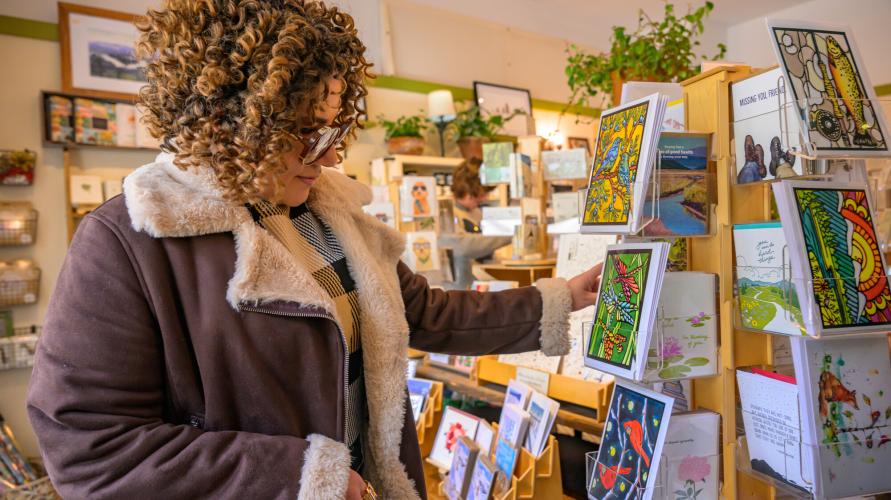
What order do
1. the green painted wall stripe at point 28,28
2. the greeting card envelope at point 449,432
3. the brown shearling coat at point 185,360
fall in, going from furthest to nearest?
the green painted wall stripe at point 28,28 → the greeting card envelope at point 449,432 → the brown shearling coat at point 185,360

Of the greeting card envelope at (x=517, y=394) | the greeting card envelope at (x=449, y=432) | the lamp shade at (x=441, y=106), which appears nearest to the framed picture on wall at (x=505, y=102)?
the lamp shade at (x=441, y=106)

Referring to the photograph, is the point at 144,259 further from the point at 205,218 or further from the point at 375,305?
the point at 375,305

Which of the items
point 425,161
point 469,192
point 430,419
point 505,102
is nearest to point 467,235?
point 469,192

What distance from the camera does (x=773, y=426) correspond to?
3.98 ft

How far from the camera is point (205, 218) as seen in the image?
1085 millimetres

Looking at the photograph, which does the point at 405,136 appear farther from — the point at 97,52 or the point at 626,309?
the point at 626,309

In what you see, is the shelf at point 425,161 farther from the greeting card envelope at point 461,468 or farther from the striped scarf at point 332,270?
the striped scarf at point 332,270

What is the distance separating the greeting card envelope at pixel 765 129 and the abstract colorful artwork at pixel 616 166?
221 mm

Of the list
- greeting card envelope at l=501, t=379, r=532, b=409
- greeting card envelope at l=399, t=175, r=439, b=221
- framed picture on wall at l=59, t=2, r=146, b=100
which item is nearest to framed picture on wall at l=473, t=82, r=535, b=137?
greeting card envelope at l=399, t=175, r=439, b=221

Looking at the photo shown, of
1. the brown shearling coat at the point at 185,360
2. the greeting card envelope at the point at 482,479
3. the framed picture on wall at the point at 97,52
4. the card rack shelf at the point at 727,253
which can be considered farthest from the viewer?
the framed picture on wall at the point at 97,52

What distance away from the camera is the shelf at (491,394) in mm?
1998

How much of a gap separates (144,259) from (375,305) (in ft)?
1.57

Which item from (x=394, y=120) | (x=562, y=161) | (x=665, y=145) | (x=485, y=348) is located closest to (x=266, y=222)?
(x=485, y=348)

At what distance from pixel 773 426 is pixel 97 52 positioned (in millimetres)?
4275
